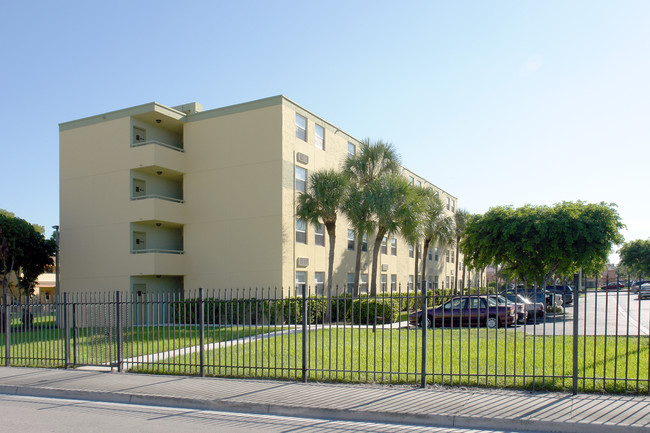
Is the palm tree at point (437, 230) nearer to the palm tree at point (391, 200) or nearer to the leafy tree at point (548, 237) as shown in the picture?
A: the leafy tree at point (548, 237)

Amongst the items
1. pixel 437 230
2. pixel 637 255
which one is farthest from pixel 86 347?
pixel 637 255

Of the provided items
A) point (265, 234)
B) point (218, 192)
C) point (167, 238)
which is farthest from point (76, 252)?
point (265, 234)

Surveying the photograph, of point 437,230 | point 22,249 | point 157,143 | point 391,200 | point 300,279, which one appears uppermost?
point 157,143

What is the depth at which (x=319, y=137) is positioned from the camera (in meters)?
30.7

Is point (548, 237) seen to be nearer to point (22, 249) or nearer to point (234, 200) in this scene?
point (234, 200)

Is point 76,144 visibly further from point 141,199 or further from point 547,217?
point 547,217

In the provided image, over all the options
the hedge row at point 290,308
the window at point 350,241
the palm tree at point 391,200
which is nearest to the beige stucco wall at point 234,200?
the hedge row at point 290,308

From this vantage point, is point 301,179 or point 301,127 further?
point 301,127

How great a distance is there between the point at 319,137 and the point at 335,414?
23983 millimetres

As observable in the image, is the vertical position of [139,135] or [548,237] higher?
[139,135]

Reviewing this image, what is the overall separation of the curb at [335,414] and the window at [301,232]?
59.9 feet

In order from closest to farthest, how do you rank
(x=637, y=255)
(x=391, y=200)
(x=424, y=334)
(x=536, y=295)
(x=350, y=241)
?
1. (x=424, y=334)
2. (x=536, y=295)
3. (x=391, y=200)
4. (x=350, y=241)
5. (x=637, y=255)

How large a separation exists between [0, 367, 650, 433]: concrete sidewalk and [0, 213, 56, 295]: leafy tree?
20563mm

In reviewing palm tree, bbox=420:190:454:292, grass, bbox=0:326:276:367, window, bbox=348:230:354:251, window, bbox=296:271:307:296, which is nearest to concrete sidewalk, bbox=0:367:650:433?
grass, bbox=0:326:276:367
